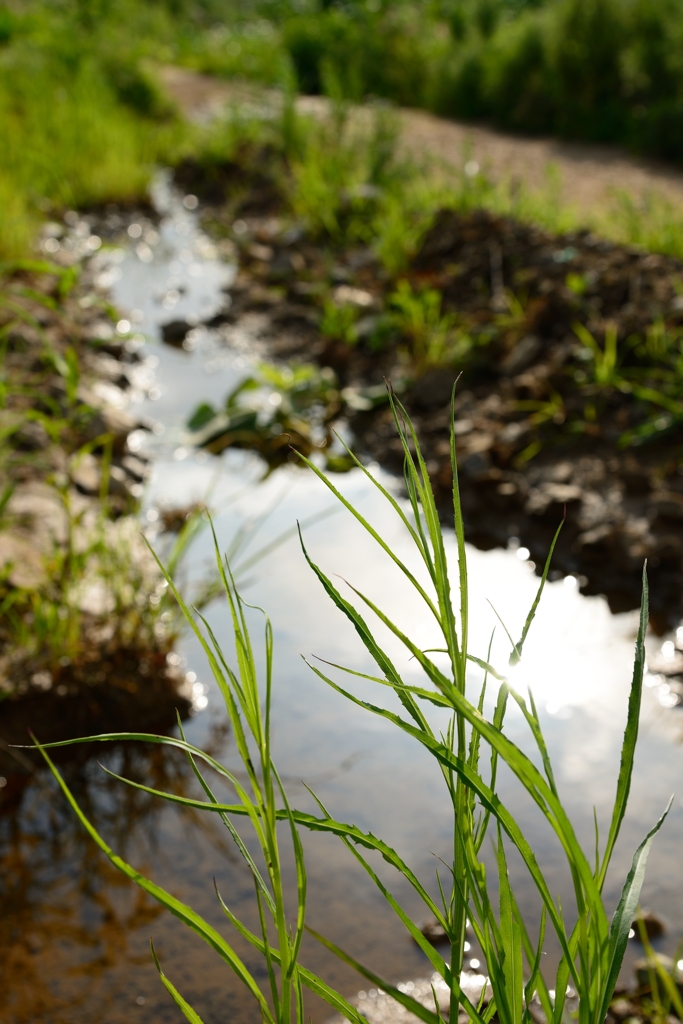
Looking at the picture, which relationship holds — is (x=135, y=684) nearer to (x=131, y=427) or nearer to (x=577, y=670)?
(x=577, y=670)

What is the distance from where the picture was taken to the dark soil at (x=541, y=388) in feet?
9.48

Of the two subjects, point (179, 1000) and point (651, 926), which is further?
point (651, 926)

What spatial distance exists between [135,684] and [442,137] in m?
7.55

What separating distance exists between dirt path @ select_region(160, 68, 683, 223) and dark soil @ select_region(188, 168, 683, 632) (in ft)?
4.30

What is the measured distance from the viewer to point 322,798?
2.01 m

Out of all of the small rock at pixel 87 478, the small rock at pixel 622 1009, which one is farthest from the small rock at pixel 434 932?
the small rock at pixel 87 478

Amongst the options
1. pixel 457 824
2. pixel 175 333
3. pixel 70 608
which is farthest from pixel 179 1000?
pixel 175 333

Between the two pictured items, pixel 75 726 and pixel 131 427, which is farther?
pixel 131 427

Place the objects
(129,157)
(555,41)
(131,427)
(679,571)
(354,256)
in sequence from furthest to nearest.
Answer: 1. (555,41)
2. (129,157)
3. (354,256)
4. (131,427)
5. (679,571)

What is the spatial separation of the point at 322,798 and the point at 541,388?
2.10 m

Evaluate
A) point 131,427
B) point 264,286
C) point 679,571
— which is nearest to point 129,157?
point 264,286

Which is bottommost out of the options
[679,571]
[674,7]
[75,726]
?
[75,726]

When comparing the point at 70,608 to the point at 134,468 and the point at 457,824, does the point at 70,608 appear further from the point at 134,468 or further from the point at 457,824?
the point at 457,824

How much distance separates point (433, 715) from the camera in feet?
7.11
